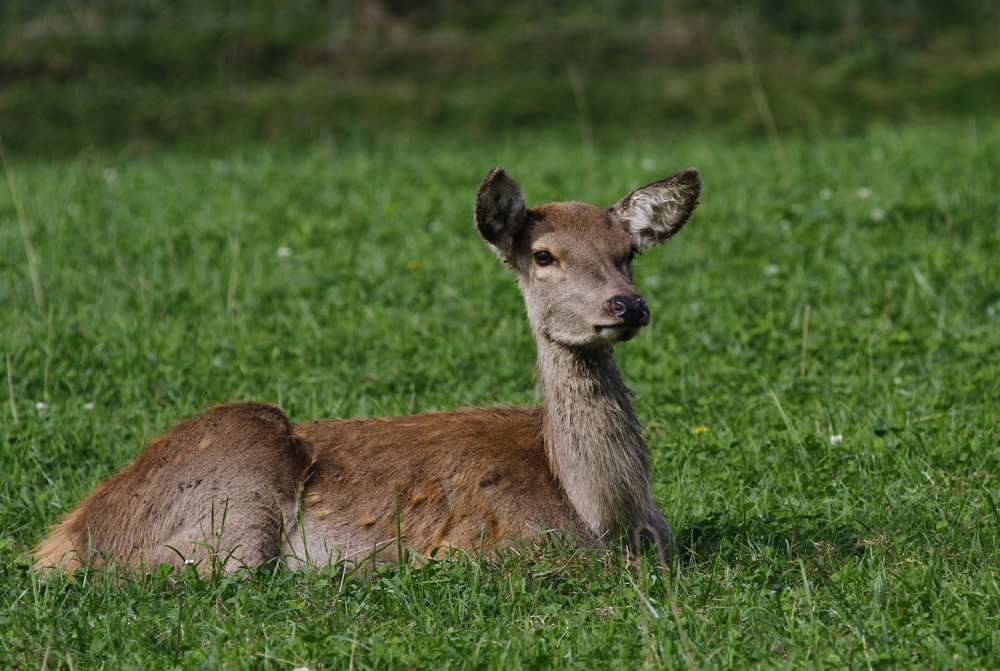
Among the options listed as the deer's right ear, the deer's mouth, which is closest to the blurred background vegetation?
the deer's right ear

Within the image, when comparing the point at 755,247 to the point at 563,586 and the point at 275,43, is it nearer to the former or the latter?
the point at 563,586

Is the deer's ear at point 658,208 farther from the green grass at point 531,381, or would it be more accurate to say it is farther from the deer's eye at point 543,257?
the green grass at point 531,381

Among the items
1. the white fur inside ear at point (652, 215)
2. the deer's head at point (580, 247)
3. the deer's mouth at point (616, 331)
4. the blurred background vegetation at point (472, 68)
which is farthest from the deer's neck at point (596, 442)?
the blurred background vegetation at point (472, 68)

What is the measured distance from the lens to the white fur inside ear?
16.4 ft

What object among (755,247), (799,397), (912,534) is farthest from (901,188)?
(912,534)

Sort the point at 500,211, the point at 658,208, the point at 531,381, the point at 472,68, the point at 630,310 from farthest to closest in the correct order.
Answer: the point at 472,68
the point at 531,381
the point at 658,208
the point at 500,211
the point at 630,310

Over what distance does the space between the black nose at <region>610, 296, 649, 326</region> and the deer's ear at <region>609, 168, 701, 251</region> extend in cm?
70

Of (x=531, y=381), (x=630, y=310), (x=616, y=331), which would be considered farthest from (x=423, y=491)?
(x=531, y=381)

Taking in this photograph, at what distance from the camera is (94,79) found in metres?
15.8

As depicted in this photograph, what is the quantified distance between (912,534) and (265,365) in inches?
152

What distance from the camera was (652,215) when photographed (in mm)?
5043

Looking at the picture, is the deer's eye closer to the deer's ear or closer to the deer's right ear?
the deer's right ear

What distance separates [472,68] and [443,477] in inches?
490

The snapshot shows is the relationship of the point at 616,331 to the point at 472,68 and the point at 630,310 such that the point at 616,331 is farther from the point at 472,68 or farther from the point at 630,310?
the point at 472,68
